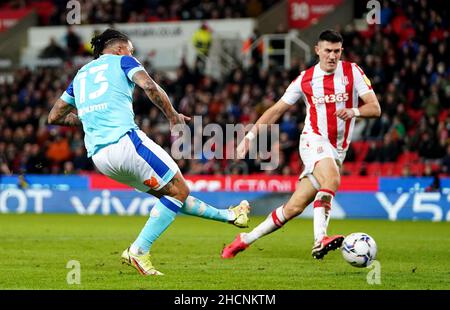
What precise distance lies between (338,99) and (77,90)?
9.46 feet

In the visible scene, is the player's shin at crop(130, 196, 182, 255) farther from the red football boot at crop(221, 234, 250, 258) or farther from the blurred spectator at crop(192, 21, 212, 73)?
the blurred spectator at crop(192, 21, 212, 73)

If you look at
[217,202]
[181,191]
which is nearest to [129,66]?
[181,191]

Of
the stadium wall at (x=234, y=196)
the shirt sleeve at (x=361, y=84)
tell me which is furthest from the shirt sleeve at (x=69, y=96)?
the stadium wall at (x=234, y=196)

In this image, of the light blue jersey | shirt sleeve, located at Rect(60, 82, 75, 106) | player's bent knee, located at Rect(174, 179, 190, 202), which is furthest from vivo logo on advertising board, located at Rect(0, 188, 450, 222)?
the light blue jersey

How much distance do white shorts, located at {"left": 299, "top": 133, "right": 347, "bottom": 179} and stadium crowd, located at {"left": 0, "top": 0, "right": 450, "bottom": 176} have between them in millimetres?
10062

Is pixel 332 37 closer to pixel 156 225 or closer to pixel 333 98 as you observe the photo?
pixel 333 98

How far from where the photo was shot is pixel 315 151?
34.8ft

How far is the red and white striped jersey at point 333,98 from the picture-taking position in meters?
10.6

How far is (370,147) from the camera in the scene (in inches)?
871

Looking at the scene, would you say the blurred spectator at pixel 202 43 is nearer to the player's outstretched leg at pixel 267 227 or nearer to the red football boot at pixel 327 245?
the player's outstretched leg at pixel 267 227

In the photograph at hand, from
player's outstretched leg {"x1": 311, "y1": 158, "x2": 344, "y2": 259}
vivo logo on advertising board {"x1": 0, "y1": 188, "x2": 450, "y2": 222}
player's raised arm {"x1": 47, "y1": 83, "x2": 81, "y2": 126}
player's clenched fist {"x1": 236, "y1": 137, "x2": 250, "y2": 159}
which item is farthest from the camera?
vivo logo on advertising board {"x1": 0, "y1": 188, "x2": 450, "y2": 222}

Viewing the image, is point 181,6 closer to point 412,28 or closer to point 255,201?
point 412,28

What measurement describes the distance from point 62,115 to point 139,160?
4.13 ft

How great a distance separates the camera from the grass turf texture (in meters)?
8.81
